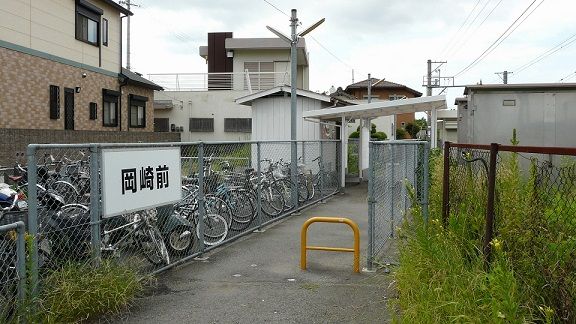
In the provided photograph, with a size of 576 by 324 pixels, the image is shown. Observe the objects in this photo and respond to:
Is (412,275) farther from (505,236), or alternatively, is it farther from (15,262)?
(15,262)

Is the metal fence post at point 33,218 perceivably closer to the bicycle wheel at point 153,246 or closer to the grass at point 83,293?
the grass at point 83,293

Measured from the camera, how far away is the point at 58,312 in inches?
163

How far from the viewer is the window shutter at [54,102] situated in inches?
657

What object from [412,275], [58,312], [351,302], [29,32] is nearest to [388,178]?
[351,302]

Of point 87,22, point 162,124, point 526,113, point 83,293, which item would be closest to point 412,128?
point 162,124

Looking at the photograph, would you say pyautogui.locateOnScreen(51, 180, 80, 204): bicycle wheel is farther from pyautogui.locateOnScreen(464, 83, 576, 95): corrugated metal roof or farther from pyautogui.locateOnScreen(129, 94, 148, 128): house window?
pyautogui.locateOnScreen(129, 94, 148, 128): house window

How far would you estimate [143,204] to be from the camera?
5586 millimetres

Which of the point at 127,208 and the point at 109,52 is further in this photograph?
the point at 109,52

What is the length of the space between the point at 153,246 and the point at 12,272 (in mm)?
2044

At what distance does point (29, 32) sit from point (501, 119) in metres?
13.8

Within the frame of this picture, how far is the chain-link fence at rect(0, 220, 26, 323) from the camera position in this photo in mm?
3817

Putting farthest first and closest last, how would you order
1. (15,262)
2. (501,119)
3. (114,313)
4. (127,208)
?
(501,119), (127,208), (114,313), (15,262)

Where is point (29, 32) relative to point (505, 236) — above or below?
above

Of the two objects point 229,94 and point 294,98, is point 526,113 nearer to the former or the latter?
point 294,98
